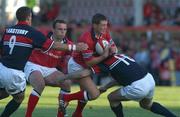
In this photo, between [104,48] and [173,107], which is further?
[173,107]

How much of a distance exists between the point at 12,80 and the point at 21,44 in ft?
2.03

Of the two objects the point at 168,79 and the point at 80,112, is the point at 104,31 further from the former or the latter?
the point at 168,79

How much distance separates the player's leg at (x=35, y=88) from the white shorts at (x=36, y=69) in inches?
3.9

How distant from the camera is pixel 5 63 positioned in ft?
44.4

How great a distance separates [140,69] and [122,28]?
16.8m

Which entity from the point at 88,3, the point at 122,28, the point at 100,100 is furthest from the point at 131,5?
the point at 100,100

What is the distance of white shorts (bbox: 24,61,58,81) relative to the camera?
47.2ft

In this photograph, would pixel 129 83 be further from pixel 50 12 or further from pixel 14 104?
pixel 50 12

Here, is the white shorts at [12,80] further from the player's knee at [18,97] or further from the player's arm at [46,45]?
the player's arm at [46,45]

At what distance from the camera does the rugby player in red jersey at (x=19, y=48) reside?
44.1ft

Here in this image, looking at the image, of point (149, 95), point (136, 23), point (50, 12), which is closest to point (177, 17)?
point (136, 23)

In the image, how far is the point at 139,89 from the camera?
1336 cm

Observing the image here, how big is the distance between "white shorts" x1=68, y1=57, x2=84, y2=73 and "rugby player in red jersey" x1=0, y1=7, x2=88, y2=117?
3.09 ft

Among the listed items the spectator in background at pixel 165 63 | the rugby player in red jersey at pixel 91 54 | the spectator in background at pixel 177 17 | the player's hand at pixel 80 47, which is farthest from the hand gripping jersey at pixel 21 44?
the spectator in background at pixel 177 17
